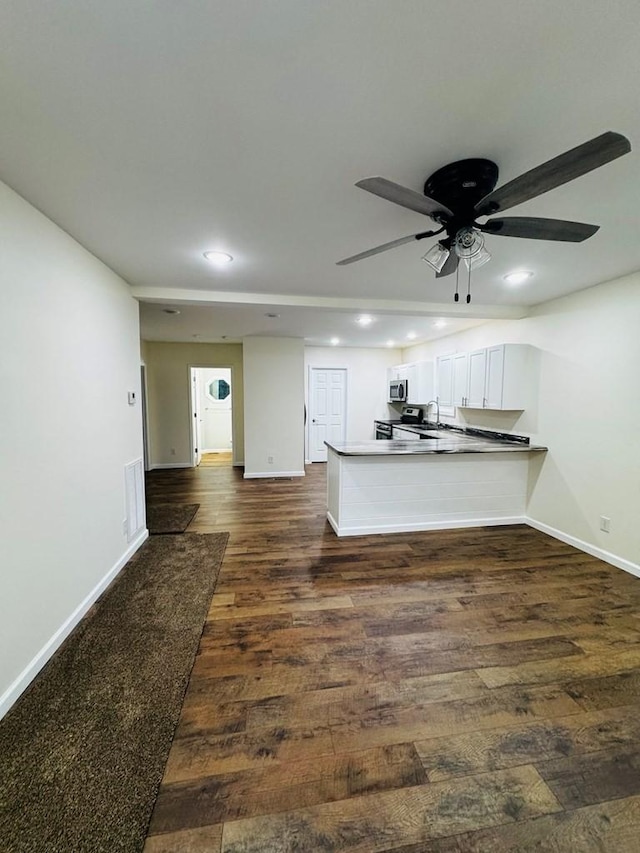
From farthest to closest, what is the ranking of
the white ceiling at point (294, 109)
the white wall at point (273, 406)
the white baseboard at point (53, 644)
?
the white wall at point (273, 406) < the white baseboard at point (53, 644) < the white ceiling at point (294, 109)

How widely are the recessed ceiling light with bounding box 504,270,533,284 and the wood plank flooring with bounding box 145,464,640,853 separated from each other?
2.55m

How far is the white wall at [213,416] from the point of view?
8789mm

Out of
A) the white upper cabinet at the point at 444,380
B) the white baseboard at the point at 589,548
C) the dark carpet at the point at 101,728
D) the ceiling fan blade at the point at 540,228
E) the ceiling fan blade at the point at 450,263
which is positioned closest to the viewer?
the dark carpet at the point at 101,728

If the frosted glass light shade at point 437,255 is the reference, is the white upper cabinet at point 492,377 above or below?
below

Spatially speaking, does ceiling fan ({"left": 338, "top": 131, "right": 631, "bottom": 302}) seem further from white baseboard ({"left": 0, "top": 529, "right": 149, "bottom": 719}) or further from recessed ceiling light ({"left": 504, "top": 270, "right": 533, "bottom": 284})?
white baseboard ({"left": 0, "top": 529, "right": 149, "bottom": 719})

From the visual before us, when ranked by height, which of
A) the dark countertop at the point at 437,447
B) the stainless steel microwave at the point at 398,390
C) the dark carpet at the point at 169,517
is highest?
the stainless steel microwave at the point at 398,390

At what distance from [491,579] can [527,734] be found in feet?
4.56

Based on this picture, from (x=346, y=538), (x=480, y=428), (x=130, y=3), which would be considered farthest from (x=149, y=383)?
(x=130, y=3)

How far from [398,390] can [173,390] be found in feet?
14.8

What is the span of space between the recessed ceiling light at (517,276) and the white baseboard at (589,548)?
2.59m

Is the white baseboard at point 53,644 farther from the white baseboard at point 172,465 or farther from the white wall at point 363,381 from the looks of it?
the white wall at point 363,381

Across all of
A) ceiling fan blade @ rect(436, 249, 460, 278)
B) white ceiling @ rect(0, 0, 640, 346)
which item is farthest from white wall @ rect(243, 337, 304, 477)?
ceiling fan blade @ rect(436, 249, 460, 278)

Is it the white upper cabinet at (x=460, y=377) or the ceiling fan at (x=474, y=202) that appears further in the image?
the white upper cabinet at (x=460, y=377)

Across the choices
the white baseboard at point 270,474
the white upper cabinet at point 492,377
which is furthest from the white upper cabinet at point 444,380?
the white baseboard at point 270,474
